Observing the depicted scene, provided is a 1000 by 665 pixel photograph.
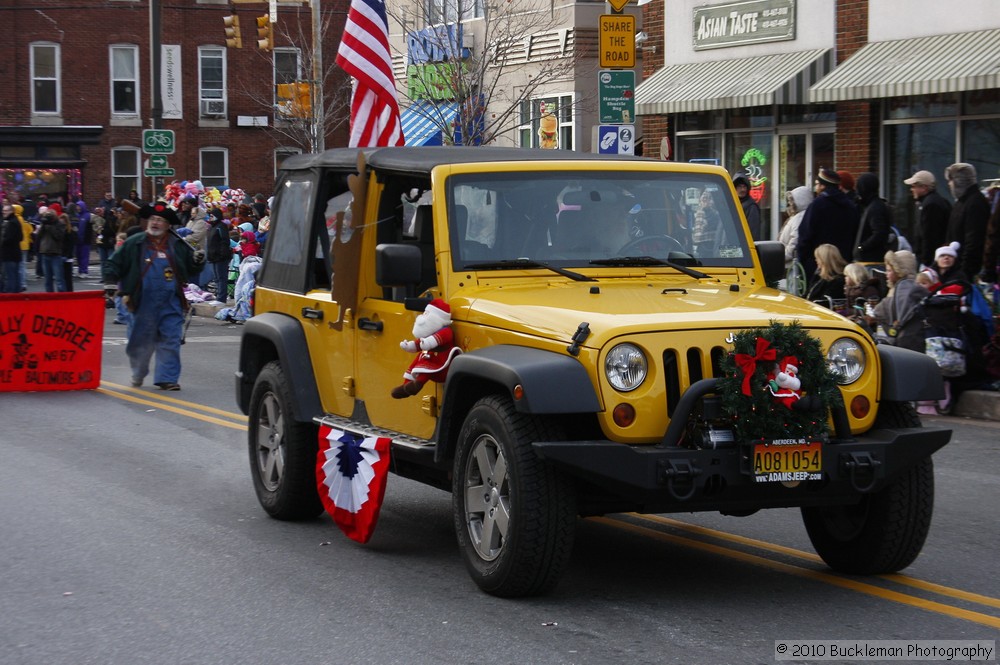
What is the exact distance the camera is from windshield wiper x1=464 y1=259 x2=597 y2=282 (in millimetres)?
7352

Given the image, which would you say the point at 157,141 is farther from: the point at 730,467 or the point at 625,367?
the point at 730,467

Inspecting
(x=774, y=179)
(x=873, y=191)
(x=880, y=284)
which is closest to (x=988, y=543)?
(x=880, y=284)

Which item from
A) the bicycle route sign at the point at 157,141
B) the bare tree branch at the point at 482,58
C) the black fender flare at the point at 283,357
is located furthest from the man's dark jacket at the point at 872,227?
the bicycle route sign at the point at 157,141

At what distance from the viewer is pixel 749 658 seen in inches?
221

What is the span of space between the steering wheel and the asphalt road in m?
1.52

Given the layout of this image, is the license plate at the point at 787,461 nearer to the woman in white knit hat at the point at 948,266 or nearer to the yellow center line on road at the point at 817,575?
the yellow center line on road at the point at 817,575

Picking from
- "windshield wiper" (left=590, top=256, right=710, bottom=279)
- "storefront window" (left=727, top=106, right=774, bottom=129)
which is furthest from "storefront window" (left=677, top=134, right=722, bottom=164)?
"windshield wiper" (left=590, top=256, right=710, bottom=279)

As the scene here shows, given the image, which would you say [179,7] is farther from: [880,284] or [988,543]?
[988,543]

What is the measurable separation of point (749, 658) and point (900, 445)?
1.30 meters

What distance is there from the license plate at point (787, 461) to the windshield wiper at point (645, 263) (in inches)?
63.2

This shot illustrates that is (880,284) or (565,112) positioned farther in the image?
(565,112)

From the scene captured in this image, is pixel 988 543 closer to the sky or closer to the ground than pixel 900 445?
closer to the ground

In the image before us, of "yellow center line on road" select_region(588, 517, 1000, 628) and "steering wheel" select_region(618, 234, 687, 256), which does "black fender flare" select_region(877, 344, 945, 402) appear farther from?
"steering wheel" select_region(618, 234, 687, 256)

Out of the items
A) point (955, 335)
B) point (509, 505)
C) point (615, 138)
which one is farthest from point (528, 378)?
point (615, 138)
